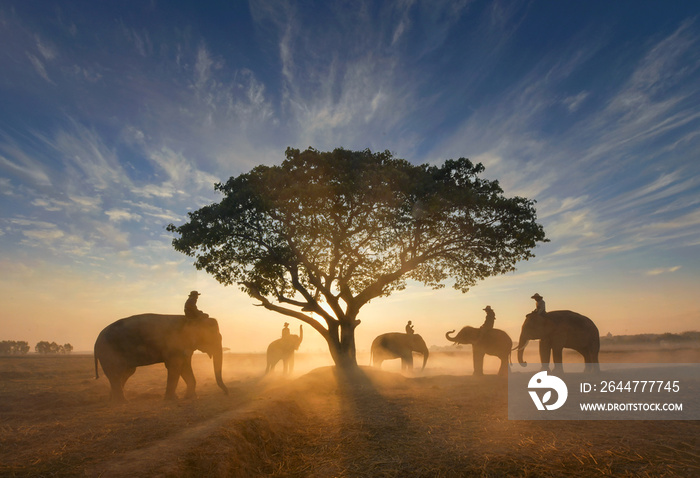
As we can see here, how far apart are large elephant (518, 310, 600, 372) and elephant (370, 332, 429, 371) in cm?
931

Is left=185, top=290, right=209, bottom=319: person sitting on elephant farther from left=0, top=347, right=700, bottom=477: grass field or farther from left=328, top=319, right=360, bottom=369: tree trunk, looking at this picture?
left=328, top=319, right=360, bottom=369: tree trunk

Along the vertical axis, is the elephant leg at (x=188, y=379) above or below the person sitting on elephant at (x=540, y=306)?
below

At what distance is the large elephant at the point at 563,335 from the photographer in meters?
16.3

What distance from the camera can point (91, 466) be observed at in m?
5.97

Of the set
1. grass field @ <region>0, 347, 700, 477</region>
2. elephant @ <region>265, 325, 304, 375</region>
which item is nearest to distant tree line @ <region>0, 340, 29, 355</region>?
elephant @ <region>265, 325, 304, 375</region>

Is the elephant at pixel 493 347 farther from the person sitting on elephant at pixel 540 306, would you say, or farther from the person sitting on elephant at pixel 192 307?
the person sitting on elephant at pixel 192 307

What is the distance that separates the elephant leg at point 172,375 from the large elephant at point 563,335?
12920 mm

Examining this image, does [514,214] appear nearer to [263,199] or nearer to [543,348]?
[543,348]

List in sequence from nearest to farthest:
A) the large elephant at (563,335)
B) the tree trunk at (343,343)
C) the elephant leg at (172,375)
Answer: the elephant leg at (172,375) < the large elephant at (563,335) < the tree trunk at (343,343)

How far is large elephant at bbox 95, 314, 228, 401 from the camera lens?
13664 millimetres

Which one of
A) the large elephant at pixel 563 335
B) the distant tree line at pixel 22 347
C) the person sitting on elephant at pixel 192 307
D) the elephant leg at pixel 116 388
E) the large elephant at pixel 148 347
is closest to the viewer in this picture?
the elephant leg at pixel 116 388

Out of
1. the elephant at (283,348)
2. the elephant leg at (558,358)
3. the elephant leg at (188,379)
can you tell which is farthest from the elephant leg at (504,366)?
the elephant leg at (188,379)

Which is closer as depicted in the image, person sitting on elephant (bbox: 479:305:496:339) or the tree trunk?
person sitting on elephant (bbox: 479:305:496:339)

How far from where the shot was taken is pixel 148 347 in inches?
552
